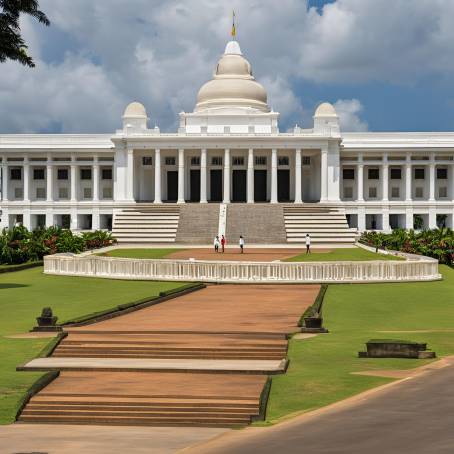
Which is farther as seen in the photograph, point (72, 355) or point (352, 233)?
point (352, 233)

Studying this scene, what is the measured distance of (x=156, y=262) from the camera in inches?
1930

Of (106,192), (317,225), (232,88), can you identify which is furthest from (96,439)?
(106,192)

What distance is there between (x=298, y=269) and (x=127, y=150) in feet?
191

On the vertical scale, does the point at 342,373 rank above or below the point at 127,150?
below

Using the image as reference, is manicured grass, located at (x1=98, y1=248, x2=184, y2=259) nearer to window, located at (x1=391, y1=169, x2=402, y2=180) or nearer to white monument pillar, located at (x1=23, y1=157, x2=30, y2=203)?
white monument pillar, located at (x1=23, y1=157, x2=30, y2=203)

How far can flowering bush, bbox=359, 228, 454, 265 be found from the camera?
66625mm

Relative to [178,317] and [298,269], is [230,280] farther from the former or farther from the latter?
[178,317]

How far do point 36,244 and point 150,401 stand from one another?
50.8 metres

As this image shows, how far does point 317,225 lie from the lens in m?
87.2

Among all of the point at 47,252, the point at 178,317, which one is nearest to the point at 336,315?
the point at 178,317

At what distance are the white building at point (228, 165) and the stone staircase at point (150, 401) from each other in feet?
257

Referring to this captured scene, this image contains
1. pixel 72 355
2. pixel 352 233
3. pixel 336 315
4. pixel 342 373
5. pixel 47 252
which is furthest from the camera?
pixel 352 233

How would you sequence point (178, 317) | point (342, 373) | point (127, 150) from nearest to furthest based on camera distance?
1. point (342, 373)
2. point (178, 317)
3. point (127, 150)

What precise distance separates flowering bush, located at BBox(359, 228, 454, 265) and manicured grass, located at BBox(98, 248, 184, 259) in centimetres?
1585
